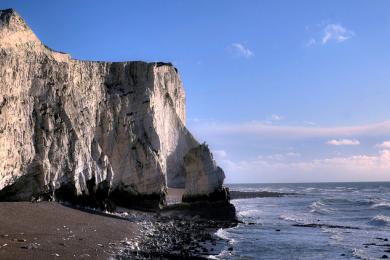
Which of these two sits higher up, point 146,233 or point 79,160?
point 79,160

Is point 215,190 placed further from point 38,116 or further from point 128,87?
point 38,116

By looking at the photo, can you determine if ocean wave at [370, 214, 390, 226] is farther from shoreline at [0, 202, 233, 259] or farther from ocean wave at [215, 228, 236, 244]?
shoreline at [0, 202, 233, 259]

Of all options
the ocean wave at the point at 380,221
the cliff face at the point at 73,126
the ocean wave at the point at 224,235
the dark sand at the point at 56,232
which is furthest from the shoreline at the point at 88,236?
the ocean wave at the point at 380,221

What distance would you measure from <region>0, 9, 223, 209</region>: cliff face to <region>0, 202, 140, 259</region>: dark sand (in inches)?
84.7

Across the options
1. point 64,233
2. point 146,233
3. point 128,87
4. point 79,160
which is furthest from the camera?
point 128,87

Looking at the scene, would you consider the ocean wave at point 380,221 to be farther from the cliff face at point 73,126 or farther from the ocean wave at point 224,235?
the ocean wave at point 224,235

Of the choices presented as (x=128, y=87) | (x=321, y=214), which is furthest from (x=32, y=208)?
(x=321, y=214)

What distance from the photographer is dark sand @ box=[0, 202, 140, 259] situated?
12344 millimetres

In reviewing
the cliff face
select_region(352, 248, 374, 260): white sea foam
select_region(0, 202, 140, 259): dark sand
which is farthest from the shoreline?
select_region(352, 248, 374, 260): white sea foam

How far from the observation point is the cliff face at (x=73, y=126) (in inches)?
806

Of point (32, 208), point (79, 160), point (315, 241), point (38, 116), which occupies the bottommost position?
point (315, 241)

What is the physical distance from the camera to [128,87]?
113ft

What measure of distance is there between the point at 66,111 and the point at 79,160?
106 inches

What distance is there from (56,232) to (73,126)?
420 inches
